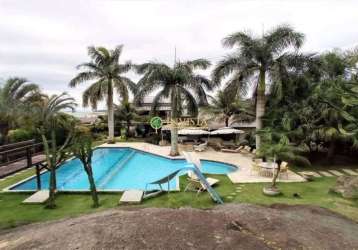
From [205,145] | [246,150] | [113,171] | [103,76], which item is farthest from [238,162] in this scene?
[103,76]

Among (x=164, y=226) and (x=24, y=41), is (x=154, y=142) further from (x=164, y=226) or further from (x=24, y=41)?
(x=164, y=226)

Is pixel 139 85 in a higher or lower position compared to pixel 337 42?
lower

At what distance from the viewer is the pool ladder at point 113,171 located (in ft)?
44.6

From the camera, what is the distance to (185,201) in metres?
9.69

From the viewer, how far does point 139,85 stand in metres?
18.6

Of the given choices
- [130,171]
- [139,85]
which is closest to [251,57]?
[139,85]

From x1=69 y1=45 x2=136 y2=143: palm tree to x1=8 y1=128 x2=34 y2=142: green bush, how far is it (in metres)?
6.38

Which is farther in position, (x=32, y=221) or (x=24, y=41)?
(x=24, y=41)

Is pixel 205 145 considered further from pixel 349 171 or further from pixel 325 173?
pixel 349 171

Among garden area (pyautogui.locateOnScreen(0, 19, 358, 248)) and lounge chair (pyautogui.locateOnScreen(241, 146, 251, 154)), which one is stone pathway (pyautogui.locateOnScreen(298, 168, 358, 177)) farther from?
lounge chair (pyautogui.locateOnScreen(241, 146, 251, 154))

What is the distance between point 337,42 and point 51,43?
19.9 metres

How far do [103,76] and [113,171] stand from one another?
11.7 m

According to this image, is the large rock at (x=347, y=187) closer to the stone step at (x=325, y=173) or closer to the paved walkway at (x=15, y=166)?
the stone step at (x=325, y=173)

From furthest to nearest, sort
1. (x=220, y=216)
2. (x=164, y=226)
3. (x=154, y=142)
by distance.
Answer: (x=154, y=142) < (x=220, y=216) < (x=164, y=226)
